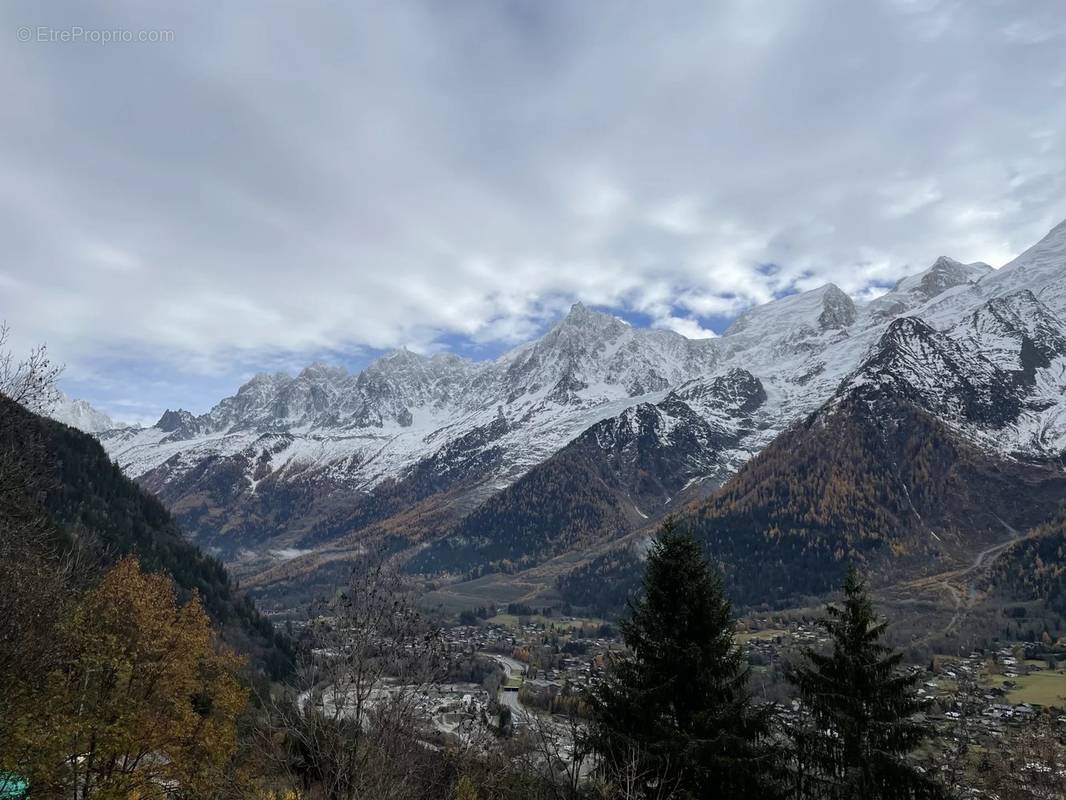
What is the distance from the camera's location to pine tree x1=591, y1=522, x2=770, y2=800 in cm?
1920

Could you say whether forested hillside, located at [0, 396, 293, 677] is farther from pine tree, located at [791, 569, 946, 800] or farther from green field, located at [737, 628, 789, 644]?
pine tree, located at [791, 569, 946, 800]

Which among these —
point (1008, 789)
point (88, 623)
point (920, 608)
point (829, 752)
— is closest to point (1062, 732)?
point (1008, 789)

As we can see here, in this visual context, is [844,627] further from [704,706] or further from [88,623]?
[88,623]

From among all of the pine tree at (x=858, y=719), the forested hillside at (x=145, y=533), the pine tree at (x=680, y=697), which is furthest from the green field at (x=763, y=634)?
the pine tree at (x=680, y=697)

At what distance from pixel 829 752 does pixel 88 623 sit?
30.0 meters

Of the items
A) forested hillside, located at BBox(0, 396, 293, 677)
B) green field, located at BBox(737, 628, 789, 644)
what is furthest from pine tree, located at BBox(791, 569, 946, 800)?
green field, located at BBox(737, 628, 789, 644)

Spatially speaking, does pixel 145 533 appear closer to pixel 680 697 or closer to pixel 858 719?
pixel 680 697

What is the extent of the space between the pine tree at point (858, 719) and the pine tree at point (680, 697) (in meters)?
2.45

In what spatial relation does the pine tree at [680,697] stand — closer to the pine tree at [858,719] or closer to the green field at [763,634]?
the pine tree at [858,719]

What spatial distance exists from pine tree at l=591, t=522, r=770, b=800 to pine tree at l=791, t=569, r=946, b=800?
2450mm

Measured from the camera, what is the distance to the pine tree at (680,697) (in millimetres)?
19203

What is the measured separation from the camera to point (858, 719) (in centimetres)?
2014

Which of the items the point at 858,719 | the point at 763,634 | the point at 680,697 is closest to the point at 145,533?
the point at 763,634

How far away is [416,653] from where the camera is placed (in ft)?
57.1
